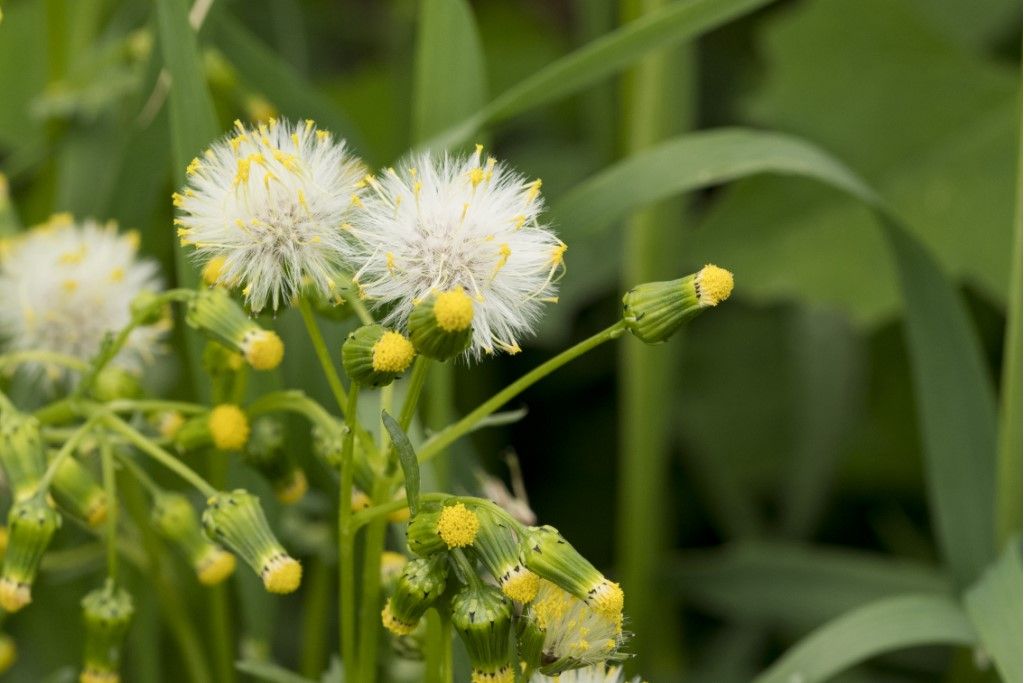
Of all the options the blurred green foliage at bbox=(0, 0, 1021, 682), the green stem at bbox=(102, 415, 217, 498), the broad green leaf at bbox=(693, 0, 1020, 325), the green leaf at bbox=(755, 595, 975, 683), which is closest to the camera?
the green stem at bbox=(102, 415, 217, 498)

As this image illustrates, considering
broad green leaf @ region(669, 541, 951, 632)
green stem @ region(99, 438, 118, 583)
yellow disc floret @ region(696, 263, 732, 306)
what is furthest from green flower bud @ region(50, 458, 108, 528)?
broad green leaf @ region(669, 541, 951, 632)

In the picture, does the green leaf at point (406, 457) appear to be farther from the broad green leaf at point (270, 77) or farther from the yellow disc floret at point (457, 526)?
the broad green leaf at point (270, 77)

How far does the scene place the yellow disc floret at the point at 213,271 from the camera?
545mm

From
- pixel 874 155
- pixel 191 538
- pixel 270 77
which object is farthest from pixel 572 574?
pixel 874 155

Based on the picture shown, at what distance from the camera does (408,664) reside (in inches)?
28.9

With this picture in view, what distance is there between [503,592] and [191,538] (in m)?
0.21

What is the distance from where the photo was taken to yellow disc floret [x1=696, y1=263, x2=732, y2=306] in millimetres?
474

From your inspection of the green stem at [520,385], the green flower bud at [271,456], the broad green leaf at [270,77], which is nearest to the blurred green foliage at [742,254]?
the broad green leaf at [270,77]

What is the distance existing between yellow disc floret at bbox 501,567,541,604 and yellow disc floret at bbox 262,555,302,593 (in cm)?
10

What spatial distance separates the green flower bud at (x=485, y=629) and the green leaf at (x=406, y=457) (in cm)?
4

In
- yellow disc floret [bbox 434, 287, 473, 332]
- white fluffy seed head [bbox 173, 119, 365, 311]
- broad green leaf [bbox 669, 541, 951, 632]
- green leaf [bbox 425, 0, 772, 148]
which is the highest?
green leaf [bbox 425, 0, 772, 148]

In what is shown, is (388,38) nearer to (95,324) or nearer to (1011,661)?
(95,324)

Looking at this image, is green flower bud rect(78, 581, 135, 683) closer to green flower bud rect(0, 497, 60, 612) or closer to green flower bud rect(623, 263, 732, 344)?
green flower bud rect(0, 497, 60, 612)

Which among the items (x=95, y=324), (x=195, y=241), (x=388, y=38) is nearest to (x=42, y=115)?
(x=95, y=324)
